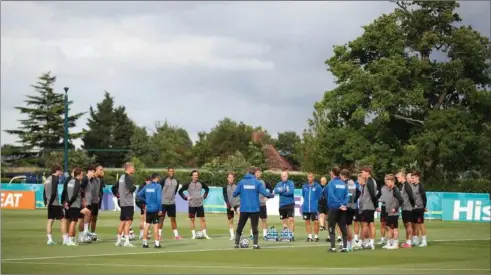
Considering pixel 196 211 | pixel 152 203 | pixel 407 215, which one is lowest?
pixel 196 211

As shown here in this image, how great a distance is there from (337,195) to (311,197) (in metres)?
5.23

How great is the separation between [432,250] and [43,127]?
3710 inches

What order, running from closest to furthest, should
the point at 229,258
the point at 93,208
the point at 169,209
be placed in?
1. the point at 229,258
2. the point at 93,208
3. the point at 169,209

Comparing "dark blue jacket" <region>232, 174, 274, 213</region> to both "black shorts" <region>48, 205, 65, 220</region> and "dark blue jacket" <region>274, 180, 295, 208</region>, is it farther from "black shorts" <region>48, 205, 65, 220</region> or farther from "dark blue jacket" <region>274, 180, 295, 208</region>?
"black shorts" <region>48, 205, 65, 220</region>

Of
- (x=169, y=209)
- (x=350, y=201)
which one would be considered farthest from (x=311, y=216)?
(x=169, y=209)


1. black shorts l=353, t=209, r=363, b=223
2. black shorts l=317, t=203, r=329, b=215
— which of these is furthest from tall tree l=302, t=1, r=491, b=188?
black shorts l=353, t=209, r=363, b=223

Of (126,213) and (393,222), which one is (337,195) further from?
(126,213)

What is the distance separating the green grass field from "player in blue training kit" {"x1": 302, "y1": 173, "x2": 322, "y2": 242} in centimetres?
63

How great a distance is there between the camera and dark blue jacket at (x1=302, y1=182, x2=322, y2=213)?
94.8 feet

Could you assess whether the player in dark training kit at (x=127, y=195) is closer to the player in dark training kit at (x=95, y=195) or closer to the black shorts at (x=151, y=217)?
the black shorts at (x=151, y=217)

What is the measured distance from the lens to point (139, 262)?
20.8 metres

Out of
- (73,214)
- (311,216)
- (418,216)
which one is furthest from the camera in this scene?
(311,216)

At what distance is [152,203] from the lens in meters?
25.1

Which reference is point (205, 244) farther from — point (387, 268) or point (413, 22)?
point (413, 22)
